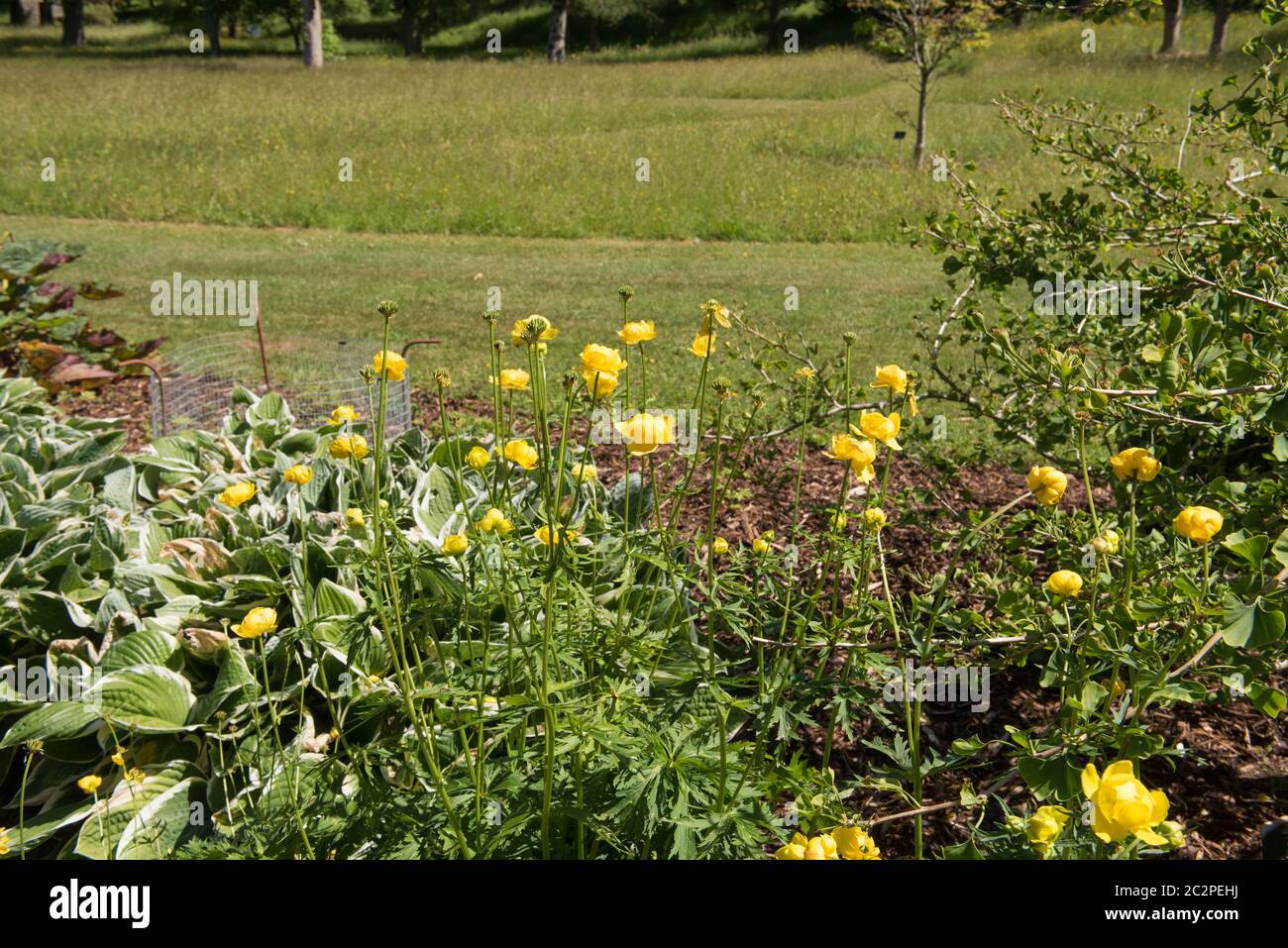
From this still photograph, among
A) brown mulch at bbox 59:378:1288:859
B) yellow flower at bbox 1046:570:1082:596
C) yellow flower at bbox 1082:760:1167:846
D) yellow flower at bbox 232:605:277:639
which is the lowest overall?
brown mulch at bbox 59:378:1288:859

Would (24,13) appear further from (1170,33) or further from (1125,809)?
Answer: (1125,809)

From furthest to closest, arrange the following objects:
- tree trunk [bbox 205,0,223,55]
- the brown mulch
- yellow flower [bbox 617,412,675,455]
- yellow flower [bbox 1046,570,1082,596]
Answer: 1. tree trunk [bbox 205,0,223,55]
2. the brown mulch
3. yellow flower [bbox 617,412,675,455]
4. yellow flower [bbox 1046,570,1082,596]

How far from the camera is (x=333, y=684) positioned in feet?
8.80

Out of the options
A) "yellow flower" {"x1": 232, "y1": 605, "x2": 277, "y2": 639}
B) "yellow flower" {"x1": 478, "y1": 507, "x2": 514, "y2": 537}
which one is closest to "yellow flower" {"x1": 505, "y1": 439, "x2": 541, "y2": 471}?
"yellow flower" {"x1": 478, "y1": 507, "x2": 514, "y2": 537}

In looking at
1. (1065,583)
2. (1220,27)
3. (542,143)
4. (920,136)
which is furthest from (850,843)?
(1220,27)

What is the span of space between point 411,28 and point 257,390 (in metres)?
37.8

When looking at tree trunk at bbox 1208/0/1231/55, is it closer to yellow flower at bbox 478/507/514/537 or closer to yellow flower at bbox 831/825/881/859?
yellow flower at bbox 478/507/514/537

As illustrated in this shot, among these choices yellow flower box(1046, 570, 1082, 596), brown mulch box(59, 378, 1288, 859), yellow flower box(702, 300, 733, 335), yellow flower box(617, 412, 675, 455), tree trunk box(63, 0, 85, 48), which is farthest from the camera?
tree trunk box(63, 0, 85, 48)

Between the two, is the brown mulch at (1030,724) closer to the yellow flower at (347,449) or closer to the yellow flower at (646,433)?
the yellow flower at (646,433)

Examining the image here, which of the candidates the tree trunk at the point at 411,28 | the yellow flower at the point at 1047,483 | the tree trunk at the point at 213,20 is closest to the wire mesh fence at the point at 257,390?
the yellow flower at the point at 1047,483

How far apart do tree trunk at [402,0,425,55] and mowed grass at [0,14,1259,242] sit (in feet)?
46.3

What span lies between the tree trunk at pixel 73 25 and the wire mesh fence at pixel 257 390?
3962 cm

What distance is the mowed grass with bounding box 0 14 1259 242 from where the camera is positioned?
13.6 m
